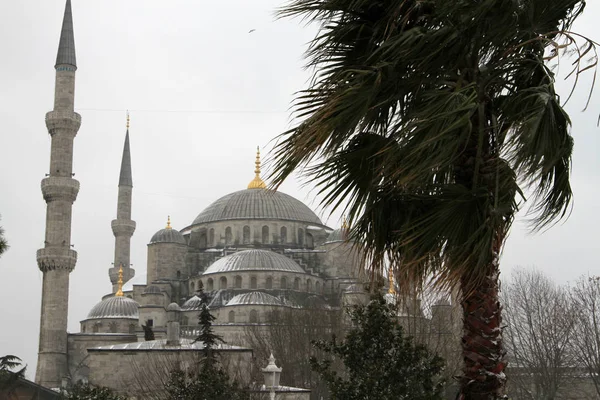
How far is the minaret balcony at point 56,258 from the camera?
5072cm

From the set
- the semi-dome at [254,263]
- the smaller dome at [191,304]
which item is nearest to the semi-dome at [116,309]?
the smaller dome at [191,304]

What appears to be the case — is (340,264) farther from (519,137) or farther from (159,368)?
(519,137)

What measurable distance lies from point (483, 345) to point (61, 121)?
4860cm

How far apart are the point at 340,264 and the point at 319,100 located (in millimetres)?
56834

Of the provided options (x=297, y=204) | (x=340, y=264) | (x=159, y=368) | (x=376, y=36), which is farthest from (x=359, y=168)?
(x=297, y=204)

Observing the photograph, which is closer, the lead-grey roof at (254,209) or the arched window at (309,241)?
the lead-grey roof at (254,209)

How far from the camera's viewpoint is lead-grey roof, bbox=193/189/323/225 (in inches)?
2628

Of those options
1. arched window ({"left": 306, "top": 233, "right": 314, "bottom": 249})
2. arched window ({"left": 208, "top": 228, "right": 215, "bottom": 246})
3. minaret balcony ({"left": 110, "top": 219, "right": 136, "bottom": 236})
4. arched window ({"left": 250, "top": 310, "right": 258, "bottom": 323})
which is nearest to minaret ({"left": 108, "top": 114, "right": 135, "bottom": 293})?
minaret balcony ({"left": 110, "top": 219, "right": 136, "bottom": 236})

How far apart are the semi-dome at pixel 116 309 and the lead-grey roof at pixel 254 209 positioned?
9.32 metres

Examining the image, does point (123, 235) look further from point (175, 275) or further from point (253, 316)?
point (253, 316)

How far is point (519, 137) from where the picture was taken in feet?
18.2

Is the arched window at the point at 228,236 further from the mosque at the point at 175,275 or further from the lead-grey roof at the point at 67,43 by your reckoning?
the lead-grey roof at the point at 67,43

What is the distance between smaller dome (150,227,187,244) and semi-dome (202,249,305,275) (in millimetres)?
4787

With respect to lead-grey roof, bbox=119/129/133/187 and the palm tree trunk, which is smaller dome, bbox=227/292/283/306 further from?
the palm tree trunk
